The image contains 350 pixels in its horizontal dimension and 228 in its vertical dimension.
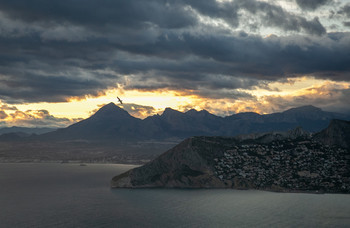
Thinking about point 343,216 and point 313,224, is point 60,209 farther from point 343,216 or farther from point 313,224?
point 343,216

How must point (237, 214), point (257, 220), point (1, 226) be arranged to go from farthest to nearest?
point (237, 214) < point (257, 220) < point (1, 226)

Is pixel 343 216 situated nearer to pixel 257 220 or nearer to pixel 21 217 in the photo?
pixel 257 220

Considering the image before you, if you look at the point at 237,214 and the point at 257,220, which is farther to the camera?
the point at 237,214

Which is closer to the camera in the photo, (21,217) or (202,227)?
(202,227)

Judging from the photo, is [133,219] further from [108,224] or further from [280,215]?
[280,215]

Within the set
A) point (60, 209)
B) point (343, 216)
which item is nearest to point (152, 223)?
point (60, 209)

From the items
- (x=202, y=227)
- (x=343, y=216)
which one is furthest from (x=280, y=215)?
(x=202, y=227)

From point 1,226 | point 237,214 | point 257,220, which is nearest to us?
point 1,226
